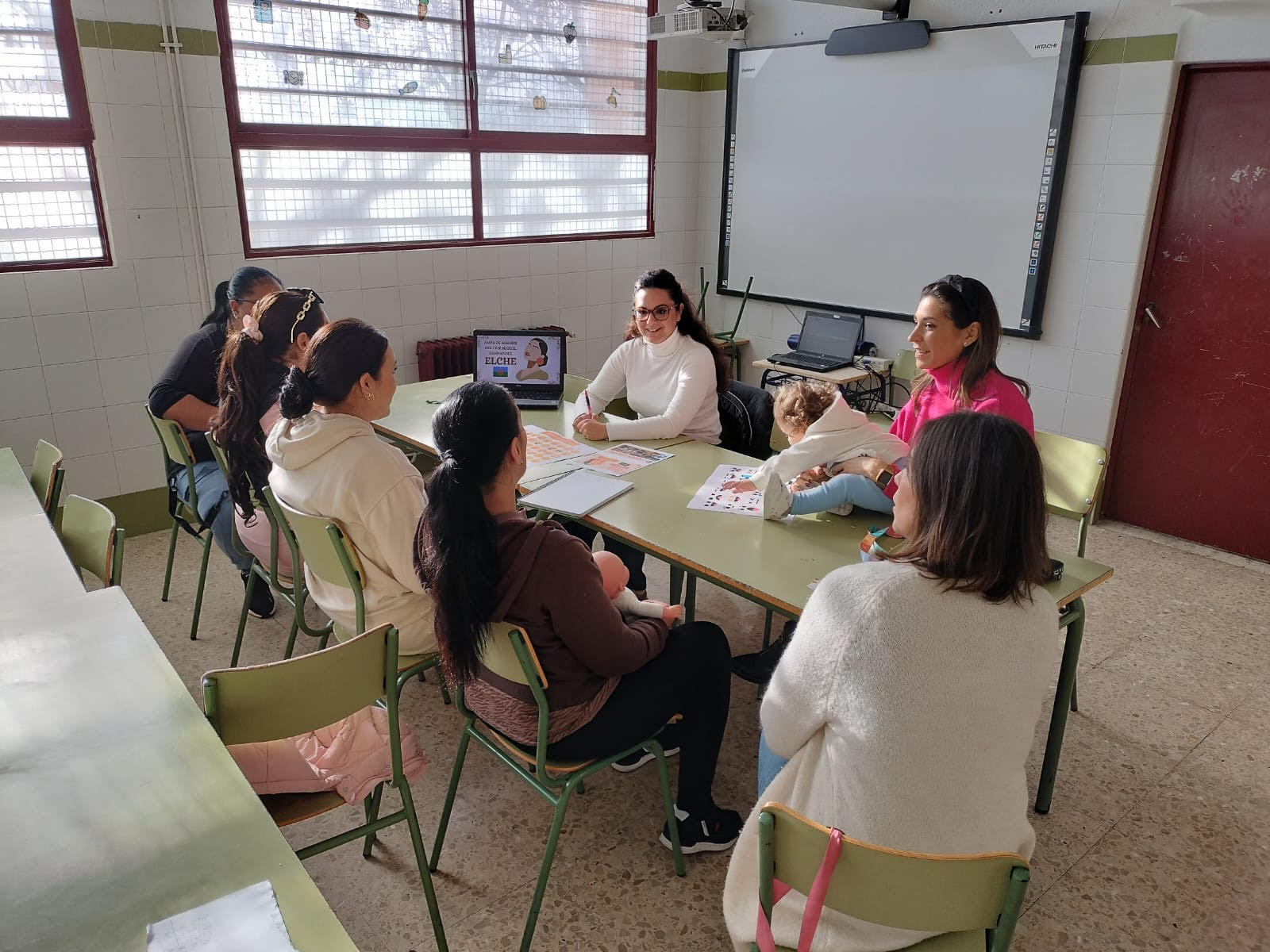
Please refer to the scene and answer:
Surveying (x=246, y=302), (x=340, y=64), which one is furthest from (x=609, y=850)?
(x=340, y=64)

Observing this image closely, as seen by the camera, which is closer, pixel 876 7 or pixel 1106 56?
pixel 1106 56

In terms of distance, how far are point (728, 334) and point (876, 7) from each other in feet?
6.67

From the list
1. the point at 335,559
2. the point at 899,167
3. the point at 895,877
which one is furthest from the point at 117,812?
the point at 899,167

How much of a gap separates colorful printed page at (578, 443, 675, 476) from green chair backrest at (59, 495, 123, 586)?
1.33 metres

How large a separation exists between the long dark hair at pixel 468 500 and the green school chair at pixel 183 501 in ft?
5.94

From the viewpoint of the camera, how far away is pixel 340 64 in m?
4.42

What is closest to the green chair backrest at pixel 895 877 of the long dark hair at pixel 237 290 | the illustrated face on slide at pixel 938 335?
the illustrated face on slide at pixel 938 335

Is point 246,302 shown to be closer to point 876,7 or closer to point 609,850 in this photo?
point 609,850

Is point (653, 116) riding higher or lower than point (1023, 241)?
higher

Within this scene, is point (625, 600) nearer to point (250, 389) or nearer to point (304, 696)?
point (304, 696)

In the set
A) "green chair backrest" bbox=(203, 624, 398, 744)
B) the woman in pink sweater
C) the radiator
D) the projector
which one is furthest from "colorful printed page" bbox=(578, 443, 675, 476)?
the projector

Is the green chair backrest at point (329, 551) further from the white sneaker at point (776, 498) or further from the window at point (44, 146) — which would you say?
the window at point (44, 146)

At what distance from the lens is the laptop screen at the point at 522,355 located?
12.0 feet

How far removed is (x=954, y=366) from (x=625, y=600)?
1.23 meters
